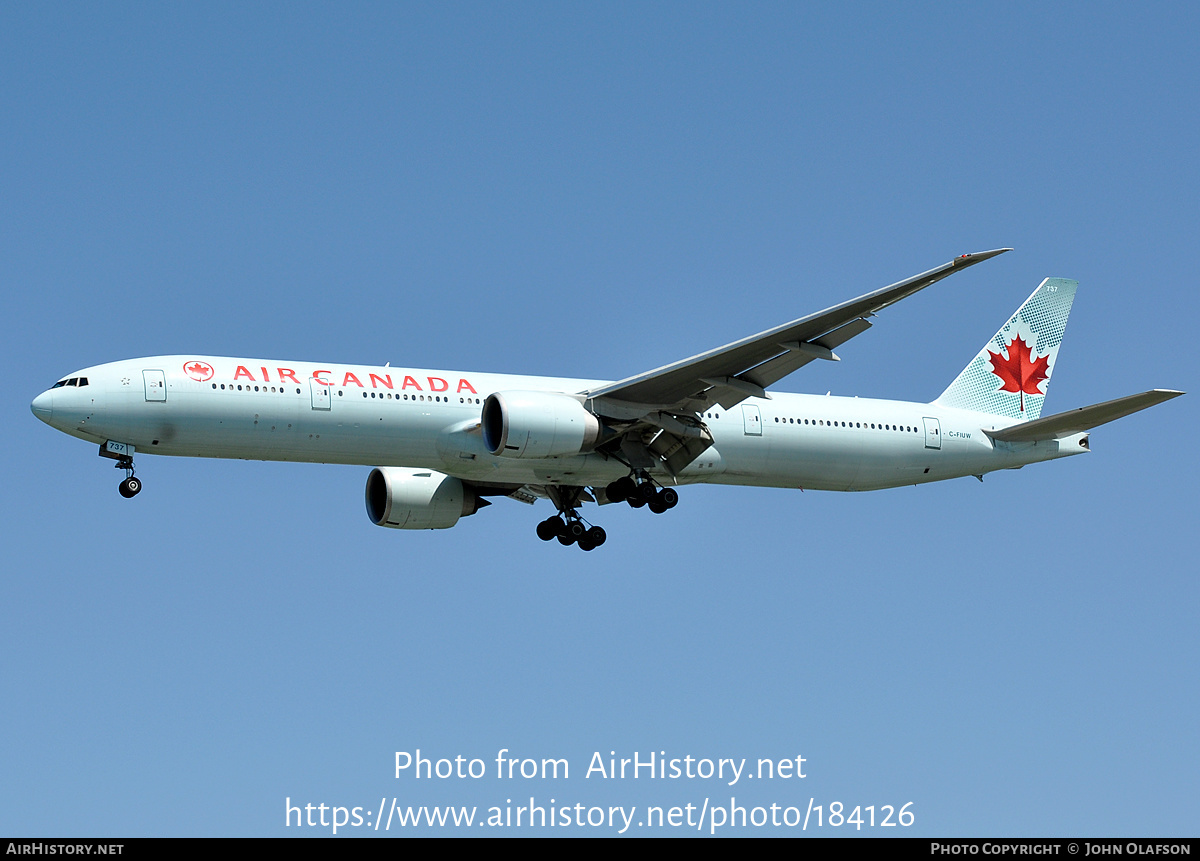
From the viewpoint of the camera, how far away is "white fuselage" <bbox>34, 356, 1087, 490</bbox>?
1278 inches

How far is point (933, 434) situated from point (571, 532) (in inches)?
384

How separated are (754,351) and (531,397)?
5102 millimetres

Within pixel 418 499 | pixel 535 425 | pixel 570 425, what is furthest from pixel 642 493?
pixel 418 499

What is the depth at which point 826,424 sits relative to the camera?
37750 millimetres

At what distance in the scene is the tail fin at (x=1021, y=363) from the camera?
41219mm

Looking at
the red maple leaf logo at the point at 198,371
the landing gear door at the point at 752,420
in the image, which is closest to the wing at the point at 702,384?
the landing gear door at the point at 752,420

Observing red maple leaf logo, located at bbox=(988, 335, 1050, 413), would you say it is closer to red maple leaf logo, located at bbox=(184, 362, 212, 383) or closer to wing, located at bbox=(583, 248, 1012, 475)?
wing, located at bbox=(583, 248, 1012, 475)

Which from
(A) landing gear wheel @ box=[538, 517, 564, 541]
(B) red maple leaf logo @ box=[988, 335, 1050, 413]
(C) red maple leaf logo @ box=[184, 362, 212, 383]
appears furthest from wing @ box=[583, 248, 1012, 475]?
(B) red maple leaf logo @ box=[988, 335, 1050, 413]

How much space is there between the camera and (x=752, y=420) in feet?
122

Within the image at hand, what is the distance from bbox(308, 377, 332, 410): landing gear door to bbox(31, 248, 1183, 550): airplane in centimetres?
4

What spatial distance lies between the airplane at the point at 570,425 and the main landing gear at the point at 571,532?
0.16 feet

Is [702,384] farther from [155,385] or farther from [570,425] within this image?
[155,385]
